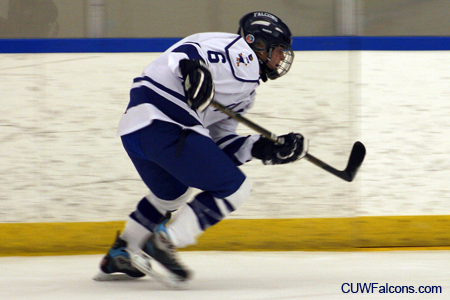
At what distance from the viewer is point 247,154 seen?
229cm

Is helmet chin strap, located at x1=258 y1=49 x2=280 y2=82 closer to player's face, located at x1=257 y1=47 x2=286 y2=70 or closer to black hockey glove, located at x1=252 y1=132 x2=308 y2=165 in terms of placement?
player's face, located at x1=257 y1=47 x2=286 y2=70

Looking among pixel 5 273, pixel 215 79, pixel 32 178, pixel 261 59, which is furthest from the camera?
pixel 32 178

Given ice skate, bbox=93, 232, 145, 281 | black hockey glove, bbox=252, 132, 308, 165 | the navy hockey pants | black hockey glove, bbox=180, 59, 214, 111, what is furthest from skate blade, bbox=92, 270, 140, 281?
black hockey glove, bbox=180, 59, 214, 111

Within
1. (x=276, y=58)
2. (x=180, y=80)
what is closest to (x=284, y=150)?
(x=276, y=58)

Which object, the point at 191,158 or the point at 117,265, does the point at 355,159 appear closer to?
the point at 191,158

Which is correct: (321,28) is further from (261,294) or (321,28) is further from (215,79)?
(261,294)

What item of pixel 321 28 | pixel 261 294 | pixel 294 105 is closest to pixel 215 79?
pixel 261 294

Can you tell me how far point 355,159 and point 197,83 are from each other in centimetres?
92

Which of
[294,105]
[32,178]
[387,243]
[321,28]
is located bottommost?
[387,243]

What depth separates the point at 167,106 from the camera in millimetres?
2025

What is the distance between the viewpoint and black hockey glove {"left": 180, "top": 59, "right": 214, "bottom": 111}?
73.9 inches

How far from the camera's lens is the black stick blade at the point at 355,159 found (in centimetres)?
249

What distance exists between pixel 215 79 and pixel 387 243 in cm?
145

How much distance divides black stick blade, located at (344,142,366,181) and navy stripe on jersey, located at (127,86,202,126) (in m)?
0.78
